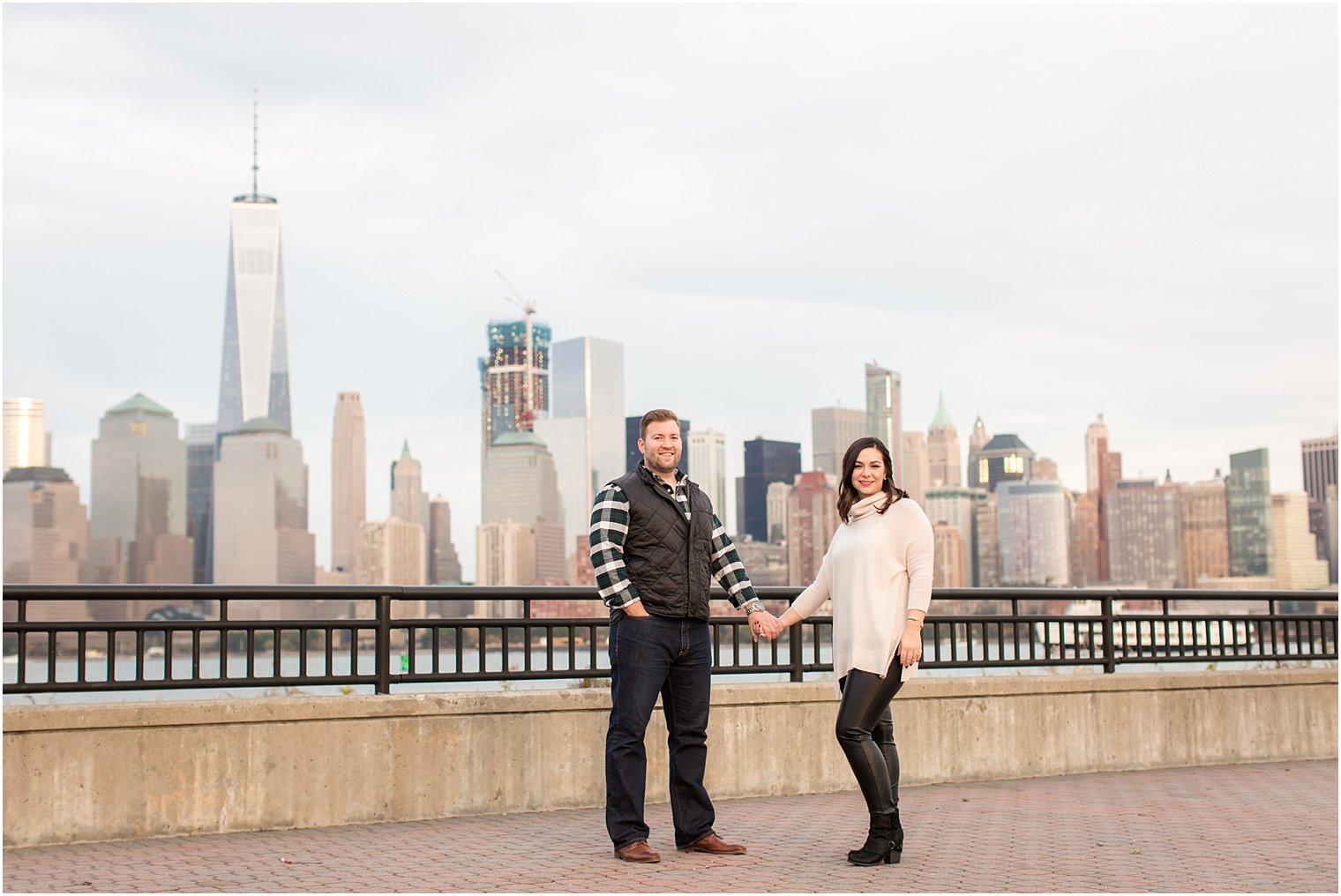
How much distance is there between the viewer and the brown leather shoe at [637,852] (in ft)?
20.8

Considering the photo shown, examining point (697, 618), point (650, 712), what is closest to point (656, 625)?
point (697, 618)

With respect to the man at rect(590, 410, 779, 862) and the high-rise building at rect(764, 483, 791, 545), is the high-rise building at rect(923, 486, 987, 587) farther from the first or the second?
the man at rect(590, 410, 779, 862)

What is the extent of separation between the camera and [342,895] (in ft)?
18.4

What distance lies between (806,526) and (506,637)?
301 feet

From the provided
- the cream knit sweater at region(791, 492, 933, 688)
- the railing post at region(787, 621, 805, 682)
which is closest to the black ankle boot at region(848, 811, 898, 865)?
the cream knit sweater at region(791, 492, 933, 688)

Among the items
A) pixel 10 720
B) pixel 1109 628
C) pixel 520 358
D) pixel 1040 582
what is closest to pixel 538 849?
pixel 10 720

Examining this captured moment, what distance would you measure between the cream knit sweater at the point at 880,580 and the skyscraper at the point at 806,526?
86.0 m

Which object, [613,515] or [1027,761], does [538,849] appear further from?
[1027,761]

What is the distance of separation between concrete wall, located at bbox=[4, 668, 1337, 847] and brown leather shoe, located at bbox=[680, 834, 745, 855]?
1.88 meters

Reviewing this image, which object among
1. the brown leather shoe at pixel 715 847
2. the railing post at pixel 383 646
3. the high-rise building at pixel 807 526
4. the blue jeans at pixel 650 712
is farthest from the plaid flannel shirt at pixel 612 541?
the high-rise building at pixel 807 526

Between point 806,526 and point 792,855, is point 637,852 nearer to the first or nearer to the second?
point 792,855

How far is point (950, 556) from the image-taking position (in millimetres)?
126438

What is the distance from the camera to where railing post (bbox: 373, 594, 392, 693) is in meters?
7.96

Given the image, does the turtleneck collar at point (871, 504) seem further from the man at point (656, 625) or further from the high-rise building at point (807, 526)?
the high-rise building at point (807, 526)
